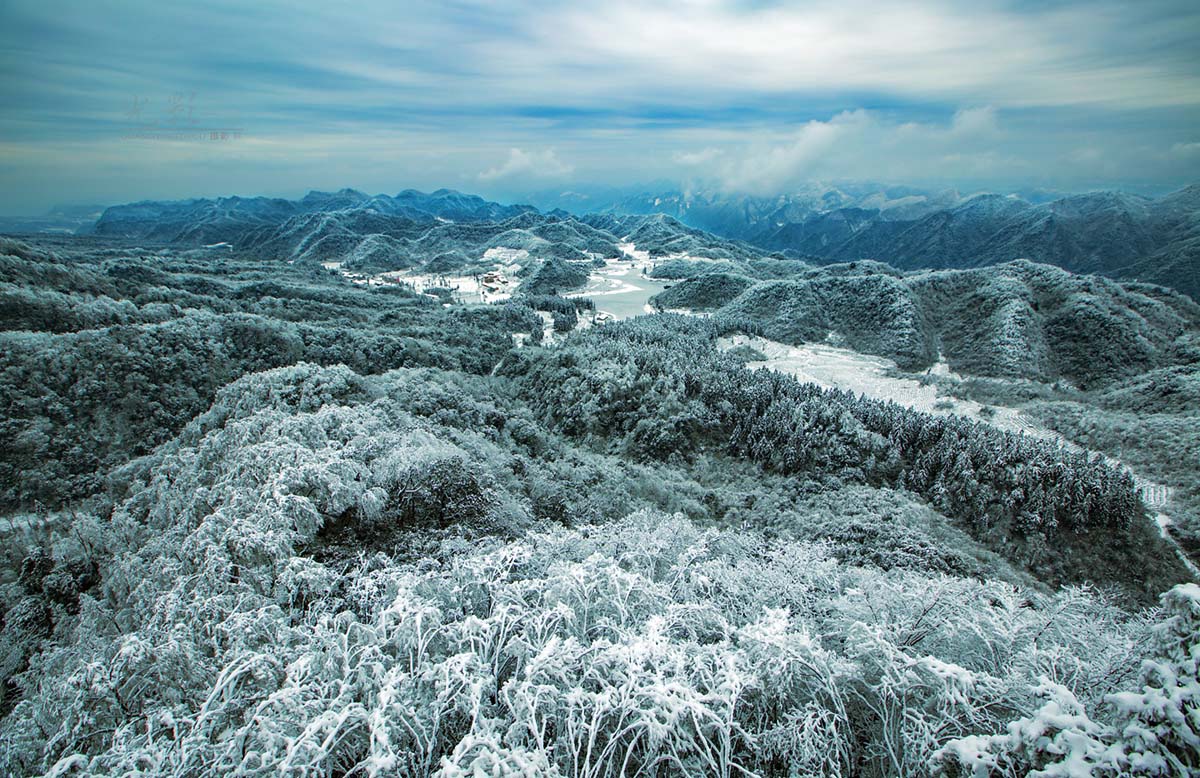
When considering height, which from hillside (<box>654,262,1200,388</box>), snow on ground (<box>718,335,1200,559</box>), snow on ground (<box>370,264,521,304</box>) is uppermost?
snow on ground (<box>370,264,521,304</box>)

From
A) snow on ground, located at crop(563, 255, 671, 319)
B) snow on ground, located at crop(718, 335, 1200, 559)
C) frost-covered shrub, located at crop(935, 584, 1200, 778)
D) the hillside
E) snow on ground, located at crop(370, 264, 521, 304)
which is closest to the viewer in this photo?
frost-covered shrub, located at crop(935, 584, 1200, 778)

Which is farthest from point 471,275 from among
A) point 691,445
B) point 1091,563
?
point 1091,563

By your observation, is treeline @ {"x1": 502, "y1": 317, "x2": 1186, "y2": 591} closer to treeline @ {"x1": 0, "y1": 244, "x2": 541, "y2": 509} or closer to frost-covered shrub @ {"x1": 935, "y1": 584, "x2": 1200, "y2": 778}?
treeline @ {"x1": 0, "y1": 244, "x2": 541, "y2": 509}

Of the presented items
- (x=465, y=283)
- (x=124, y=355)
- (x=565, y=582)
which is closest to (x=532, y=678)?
(x=565, y=582)

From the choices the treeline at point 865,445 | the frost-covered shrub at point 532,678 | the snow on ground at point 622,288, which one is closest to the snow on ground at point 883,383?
the treeline at point 865,445

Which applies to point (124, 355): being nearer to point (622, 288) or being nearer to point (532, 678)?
point (532, 678)

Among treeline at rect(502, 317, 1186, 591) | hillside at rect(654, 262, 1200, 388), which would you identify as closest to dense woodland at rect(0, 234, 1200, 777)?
treeline at rect(502, 317, 1186, 591)
